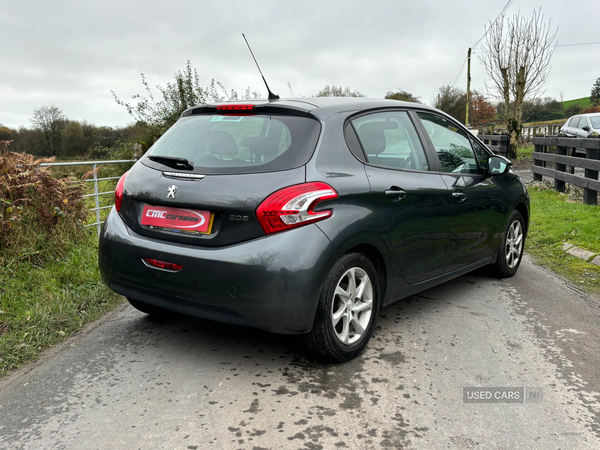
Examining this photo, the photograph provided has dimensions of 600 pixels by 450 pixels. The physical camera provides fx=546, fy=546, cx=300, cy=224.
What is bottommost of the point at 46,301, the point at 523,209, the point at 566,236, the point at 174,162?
the point at 566,236

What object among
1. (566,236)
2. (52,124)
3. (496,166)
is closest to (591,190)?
(566,236)

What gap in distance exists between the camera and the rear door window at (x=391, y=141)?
12.6 feet

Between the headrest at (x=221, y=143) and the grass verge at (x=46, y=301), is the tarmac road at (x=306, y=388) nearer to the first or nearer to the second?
the grass verge at (x=46, y=301)

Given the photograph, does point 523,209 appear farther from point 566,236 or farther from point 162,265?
point 162,265

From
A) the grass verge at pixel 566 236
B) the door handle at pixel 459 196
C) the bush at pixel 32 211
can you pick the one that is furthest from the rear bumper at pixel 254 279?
the grass verge at pixel 566 236

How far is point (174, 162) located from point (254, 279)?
3.45 feet

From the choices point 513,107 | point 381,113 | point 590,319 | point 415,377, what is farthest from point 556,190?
point 513,107

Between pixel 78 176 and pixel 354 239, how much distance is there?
4586 mm

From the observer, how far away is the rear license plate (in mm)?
3275

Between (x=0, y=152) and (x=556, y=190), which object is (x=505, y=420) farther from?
(x=556, y=190)

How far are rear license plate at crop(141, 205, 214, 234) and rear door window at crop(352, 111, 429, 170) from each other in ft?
4.01

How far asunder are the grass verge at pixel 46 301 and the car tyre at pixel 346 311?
1.99 metres

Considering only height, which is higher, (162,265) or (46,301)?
(162,265)

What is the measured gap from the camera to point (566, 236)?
7758mm
